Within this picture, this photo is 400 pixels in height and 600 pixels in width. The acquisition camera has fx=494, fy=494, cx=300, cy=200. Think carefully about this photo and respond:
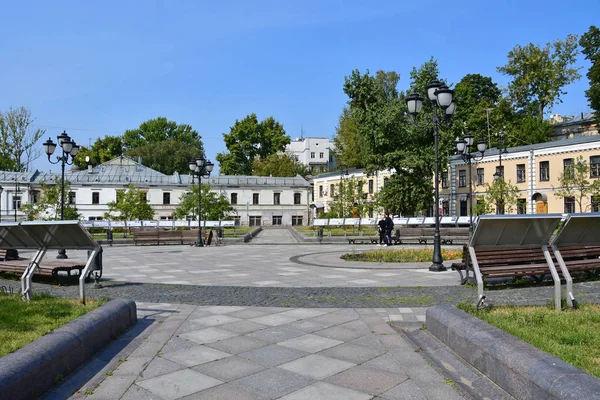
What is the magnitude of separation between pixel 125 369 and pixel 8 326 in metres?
1.70

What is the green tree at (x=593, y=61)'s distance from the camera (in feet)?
153

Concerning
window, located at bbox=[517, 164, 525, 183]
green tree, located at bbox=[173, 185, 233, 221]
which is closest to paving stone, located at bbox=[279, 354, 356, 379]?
green tree, located at bbox=[173, 185, 233, 221]

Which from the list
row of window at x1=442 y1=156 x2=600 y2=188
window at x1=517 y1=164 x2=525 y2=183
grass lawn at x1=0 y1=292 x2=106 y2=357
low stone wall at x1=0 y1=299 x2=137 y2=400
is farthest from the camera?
window at x1=517 y1=164 x2=525 y2=183

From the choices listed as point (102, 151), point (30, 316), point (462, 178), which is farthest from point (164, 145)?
point (30, 316)

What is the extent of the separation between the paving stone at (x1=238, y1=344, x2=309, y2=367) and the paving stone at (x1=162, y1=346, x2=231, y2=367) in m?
0.29

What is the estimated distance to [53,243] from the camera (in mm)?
9008

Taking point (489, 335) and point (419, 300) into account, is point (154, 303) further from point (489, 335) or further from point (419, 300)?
point (489, 335)

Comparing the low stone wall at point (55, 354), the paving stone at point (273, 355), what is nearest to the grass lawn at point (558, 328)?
the paving stone at point (273, 355)

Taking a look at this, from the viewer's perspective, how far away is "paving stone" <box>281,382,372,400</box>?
4.12m

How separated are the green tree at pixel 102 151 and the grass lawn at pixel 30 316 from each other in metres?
71.4

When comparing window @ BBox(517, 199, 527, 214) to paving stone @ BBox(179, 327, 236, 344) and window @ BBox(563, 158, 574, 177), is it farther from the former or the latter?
paving stone @ BBox(179, 327, 236, 344)

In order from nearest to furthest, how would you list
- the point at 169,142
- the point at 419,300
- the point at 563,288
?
1. the point at 563,288
2. the point at 419,300
3. the point at 169,142

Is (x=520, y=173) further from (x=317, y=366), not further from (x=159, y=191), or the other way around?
(x=317, y=366)

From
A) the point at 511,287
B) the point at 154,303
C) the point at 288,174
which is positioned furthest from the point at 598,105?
the point at 154,303
